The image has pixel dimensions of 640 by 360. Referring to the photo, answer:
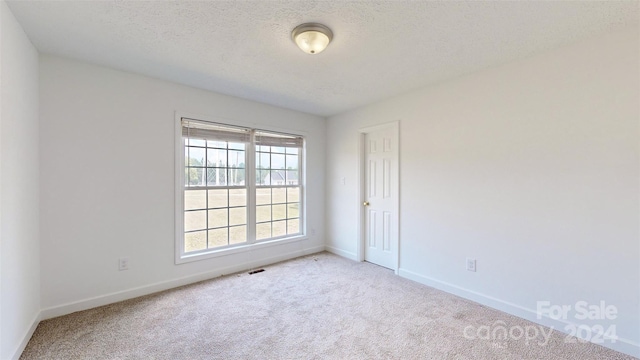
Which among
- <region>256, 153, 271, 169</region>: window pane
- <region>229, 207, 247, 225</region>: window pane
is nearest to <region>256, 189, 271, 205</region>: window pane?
<region>229, 207, 247, 225</region>: window pane

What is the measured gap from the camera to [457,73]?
2832mm

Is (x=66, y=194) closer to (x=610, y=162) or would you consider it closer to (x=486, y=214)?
(x=486, y=214)

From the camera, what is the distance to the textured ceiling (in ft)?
5.87

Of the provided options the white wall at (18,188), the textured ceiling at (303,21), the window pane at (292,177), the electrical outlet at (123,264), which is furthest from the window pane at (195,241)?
the textured ceiling at (303,21)

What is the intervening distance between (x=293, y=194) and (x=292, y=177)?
29 centimetres

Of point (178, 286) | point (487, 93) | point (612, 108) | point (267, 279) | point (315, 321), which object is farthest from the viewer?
point (267, 279)

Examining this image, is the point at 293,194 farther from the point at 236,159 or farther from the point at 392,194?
the point at 392,194

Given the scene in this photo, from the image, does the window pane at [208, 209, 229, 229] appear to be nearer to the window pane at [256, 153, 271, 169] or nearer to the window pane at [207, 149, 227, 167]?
the window pane at [207, 149, 227, 167]


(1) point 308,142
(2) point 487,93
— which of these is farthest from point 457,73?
(1) point 308,142

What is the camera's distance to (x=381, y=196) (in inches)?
155

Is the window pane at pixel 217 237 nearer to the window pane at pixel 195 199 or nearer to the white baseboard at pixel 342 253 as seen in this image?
the window pane at pixel 195 199

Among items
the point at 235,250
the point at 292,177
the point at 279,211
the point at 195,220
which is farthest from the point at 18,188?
the point at 292,177

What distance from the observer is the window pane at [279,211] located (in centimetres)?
422

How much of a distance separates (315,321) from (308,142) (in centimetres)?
285
